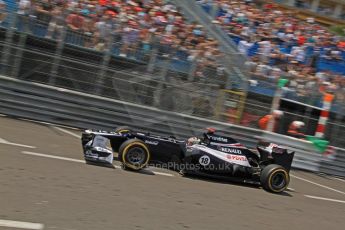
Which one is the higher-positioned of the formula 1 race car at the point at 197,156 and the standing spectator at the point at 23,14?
the standing spectator at the point at 23,14

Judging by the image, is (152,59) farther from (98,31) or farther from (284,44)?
(284,44)

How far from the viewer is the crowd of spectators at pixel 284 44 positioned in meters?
16.6

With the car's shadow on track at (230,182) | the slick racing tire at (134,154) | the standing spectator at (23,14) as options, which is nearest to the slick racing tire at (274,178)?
the car's shadow on track at (230,182)

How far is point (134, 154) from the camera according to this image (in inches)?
315

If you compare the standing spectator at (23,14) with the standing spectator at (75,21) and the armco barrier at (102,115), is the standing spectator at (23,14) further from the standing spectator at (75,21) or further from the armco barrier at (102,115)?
the armco barrier at (102,115)

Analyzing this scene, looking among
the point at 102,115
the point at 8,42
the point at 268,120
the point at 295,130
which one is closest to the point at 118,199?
the point at 102,115

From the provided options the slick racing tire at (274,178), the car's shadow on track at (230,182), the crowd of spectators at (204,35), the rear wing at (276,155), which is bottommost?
the car's shadow on track at (230,182)

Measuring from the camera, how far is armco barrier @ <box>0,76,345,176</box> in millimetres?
10969

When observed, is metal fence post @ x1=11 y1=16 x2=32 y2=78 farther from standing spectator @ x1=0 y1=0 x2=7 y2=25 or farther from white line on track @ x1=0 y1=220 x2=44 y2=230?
white line on track @ x1=0 y1=220 x2=44 y2=230

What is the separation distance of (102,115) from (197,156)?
3.93 meters

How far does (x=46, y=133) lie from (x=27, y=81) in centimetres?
161

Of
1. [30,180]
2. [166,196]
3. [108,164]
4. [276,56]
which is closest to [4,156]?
[30,180]

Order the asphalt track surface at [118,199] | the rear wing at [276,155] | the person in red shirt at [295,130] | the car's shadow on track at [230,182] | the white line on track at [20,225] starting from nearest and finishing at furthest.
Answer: the white line on track at [20,225], the asphalt track surface at [118,199], the car's shadow on track at [230,182], the rear wing at [276,155], the person in red shirt at [295,130]

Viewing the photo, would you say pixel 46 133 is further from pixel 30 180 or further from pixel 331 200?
pixel 331 200
